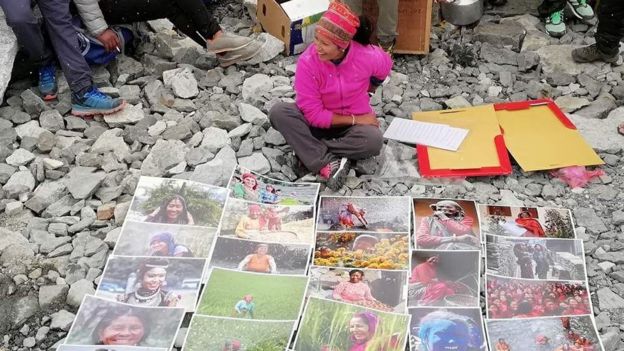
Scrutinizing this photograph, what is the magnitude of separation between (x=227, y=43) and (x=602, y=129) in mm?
1997

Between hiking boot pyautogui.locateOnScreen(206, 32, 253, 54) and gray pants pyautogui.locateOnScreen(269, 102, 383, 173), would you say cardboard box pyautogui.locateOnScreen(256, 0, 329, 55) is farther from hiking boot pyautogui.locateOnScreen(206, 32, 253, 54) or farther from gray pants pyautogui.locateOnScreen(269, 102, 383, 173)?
gray pants pyautogui.locateOnScreen(269, 102, 383, 173)

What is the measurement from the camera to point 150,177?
3275 millimetres

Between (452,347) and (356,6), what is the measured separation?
2.25 metres

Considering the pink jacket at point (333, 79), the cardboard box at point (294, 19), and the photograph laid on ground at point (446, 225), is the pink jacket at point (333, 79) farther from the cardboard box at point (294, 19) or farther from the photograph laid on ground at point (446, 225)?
the cardboard box at point (294, 19)

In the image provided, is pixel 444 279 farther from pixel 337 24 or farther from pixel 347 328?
pixel 337 24

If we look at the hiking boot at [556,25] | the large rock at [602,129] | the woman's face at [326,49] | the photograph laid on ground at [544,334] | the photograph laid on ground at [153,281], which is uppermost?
the woman's face at [326,49]

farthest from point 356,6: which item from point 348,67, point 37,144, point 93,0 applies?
point 37,144

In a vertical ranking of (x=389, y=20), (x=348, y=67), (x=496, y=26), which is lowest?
(x=496, y=26)

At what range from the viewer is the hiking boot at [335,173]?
328 cm

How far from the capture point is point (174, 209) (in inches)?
123

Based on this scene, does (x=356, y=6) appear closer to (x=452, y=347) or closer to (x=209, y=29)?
(x=209, y=29)

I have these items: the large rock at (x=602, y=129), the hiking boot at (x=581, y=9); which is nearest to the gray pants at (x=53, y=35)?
the large rock at (x=602, y=129)

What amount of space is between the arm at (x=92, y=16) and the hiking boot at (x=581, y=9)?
2772 mm

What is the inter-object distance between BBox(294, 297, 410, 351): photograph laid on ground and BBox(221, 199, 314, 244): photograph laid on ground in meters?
0.38
